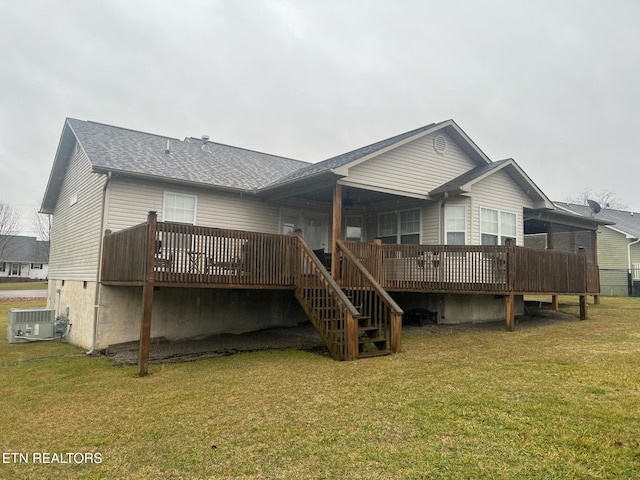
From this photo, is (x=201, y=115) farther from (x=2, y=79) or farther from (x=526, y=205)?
(x=526, y=205)

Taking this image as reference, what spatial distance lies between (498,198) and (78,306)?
13352 mm

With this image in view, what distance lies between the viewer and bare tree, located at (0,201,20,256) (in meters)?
51.9

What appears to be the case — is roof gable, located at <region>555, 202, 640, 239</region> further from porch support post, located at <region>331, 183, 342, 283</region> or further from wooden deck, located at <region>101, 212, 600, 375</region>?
porch support post, located at <region>331, 183, 342, 283</region>

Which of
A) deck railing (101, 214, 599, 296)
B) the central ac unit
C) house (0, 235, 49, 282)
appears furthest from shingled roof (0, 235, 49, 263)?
deck railing (101, 214, 599, 296)

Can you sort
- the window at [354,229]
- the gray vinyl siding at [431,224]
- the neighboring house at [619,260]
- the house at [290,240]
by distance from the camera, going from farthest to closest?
the neighboring house at [619,260] → the window at [354,229] → the gray vinyl siding at [431,224] → the house at [290,240]

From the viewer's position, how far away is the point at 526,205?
14656mm

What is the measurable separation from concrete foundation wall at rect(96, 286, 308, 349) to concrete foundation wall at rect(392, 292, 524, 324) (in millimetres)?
3658

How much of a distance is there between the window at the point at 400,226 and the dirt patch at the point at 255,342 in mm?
3066

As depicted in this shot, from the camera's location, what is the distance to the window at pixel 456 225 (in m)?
12.9

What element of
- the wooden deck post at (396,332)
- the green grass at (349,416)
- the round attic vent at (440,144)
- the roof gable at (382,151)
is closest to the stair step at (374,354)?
the wooden deck post at (396,332)

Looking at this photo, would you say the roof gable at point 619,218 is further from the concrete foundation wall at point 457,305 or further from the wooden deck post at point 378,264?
the wooden deck post at point 378,264

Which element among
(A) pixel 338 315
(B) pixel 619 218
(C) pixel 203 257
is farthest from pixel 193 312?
(B) pixel 619 218

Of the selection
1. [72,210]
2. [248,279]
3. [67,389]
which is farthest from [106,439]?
[72,210]

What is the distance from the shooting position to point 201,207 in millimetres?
12375
